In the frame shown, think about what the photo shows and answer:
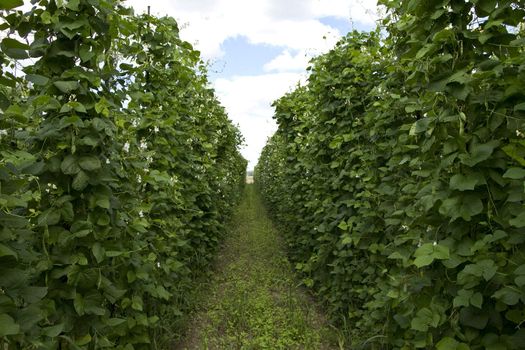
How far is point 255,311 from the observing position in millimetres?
5051

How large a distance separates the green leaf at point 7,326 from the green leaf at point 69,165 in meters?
0.84

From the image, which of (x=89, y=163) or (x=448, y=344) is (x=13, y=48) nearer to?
(x=89, y=163)

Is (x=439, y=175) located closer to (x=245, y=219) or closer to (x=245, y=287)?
(x=245, y=287)

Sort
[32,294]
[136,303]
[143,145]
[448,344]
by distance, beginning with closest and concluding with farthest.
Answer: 1. [32,294]
2. [448,344]
3. [136,303]
4. [143,145]

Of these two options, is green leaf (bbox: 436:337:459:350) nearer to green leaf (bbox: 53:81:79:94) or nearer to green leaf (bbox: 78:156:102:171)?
green leaf (bbox: 78:156:102:171)

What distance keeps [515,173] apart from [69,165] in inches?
82.4

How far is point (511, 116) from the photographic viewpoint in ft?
6.13

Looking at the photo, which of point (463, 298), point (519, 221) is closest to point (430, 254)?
point (463, 298)

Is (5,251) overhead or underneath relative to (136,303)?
overhead

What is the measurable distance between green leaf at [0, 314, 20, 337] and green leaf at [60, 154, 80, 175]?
2.76 ft

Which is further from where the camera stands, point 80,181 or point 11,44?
point 80,181

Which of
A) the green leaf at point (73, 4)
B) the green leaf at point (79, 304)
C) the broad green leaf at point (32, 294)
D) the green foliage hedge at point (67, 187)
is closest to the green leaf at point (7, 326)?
the green foliage hedge at point (67, 187)

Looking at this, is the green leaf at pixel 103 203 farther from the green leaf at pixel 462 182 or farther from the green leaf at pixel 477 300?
the green leaf at pixel 477 300

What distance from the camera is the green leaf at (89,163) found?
2154 mm
